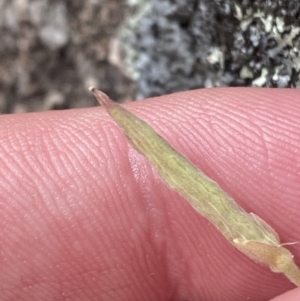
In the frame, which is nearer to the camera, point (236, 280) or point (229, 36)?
point (236, 280)

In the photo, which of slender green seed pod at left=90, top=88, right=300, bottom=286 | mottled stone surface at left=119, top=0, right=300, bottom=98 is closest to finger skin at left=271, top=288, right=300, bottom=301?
slender green seed pod at left=90, top=88, right=300, bottom=286

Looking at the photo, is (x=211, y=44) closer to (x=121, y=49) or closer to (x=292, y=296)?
(x=121, y=49)

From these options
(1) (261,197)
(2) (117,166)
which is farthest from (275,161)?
(2) (117,166)

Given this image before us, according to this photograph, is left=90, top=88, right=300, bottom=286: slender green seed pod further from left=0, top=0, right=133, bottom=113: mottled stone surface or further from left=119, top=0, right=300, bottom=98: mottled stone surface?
left=0, top=0, right=133, bottom=113: mottled stone surface

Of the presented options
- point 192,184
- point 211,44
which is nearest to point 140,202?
point 192,184

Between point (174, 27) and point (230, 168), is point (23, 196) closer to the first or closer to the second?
point (230, 168)

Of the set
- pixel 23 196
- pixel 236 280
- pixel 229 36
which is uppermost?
pixel 229 36
